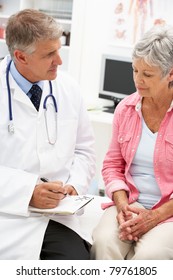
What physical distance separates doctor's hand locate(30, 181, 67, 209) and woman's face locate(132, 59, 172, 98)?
50 cm

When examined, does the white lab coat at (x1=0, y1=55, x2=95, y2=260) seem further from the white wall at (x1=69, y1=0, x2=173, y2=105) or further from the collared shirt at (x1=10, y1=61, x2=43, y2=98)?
the white wall at (x1=69, y1=0, x2=173, y2=105)

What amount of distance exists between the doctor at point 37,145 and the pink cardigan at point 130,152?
14 centimetres

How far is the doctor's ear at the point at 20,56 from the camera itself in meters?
1.86

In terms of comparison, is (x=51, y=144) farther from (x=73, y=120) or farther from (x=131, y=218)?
(x=131, y=218)

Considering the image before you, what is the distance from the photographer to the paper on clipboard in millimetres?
1740

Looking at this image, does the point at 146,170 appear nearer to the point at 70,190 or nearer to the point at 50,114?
the point at 70,190

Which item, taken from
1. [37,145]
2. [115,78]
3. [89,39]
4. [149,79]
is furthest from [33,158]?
[89,39]

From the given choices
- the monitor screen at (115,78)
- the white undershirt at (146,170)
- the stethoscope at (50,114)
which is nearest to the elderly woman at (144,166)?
the white undershirt at (146,170)

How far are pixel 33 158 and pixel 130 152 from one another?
0.39 metres

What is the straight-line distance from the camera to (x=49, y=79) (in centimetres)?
190

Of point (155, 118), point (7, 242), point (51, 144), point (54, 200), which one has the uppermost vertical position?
point (155, 118)

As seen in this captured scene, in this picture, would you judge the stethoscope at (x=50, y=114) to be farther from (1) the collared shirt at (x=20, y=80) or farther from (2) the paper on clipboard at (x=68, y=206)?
(2) the paper on clipboard at (x=68, y=206)

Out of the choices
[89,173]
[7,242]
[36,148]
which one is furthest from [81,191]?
[7,242]
